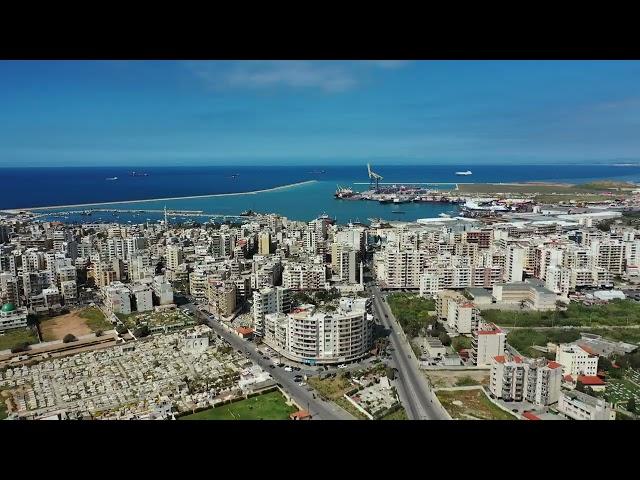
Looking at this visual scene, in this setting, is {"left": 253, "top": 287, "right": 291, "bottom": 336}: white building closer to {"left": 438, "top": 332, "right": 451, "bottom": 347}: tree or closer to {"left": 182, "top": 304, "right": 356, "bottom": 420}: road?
{"left": 182, "top": 304, "right": 356, "bottom": 420}: road

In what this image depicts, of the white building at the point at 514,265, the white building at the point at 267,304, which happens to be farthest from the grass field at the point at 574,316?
the white building at the point at 267,304

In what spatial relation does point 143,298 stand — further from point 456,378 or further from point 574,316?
point 574,316

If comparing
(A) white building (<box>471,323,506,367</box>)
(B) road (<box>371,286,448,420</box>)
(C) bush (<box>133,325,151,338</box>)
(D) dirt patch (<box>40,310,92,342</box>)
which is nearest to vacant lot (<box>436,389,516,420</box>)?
(B) road (<box>371,286,448,420</box>)

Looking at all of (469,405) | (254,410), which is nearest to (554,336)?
(469,405)
